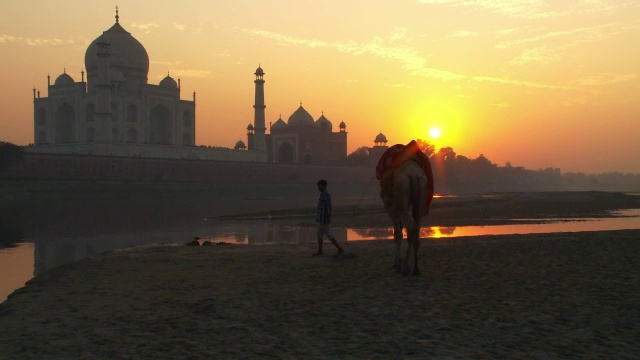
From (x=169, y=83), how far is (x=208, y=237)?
4718cm

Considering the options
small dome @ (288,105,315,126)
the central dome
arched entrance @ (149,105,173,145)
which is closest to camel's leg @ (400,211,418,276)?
the central dome

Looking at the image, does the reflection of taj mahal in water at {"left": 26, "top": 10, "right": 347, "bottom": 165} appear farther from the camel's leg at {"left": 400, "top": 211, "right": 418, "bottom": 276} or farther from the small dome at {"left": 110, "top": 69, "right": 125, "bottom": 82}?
the camel's leg at {"left": 400, "top": 211, "right": 418, "bottom": 276}

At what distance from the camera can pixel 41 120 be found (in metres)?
59.4

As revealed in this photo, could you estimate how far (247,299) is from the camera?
6.04 m

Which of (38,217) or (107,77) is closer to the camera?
(38,217)

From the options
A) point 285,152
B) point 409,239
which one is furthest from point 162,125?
point 409,239

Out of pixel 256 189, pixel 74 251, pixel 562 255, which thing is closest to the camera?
pixel 562 255

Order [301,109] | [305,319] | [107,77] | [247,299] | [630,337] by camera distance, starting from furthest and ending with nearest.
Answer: [301,109], [107,77], [247,299], [305,319], [630,337]

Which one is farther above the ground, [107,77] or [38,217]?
[107,77]

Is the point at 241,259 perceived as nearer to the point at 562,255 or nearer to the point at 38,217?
the point at 562,255

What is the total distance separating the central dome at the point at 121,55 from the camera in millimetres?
56875

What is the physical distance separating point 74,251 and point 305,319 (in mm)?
10607

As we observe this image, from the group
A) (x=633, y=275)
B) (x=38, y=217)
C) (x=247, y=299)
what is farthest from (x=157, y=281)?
(x=38, y=217)

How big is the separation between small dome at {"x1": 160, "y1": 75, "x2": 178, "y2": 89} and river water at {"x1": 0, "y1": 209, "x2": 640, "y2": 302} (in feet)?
136
